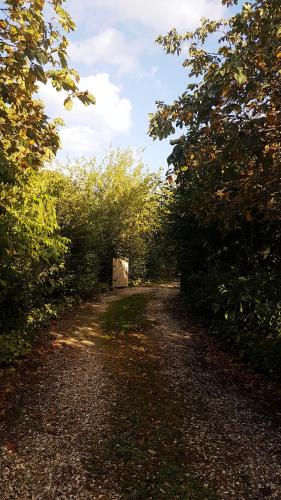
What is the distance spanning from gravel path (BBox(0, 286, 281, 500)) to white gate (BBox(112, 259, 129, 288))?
11.9m

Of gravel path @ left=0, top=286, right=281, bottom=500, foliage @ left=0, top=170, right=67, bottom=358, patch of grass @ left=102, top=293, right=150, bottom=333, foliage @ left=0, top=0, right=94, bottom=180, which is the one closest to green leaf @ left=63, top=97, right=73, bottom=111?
foliage @ left=0, top=0, right=94, bottom=180

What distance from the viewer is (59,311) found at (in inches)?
516

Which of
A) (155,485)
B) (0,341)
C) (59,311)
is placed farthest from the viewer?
(59,311)

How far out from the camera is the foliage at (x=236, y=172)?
5.60 m

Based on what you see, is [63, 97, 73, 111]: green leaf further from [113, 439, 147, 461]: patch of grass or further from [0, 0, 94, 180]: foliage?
[113, 439, 147, 461]: patch of grass

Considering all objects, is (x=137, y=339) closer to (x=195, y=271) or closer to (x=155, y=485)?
(x=195, y=271)

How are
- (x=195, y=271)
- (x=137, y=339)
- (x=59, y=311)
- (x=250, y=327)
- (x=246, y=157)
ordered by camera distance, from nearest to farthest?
(x=246, y=157) → (x=250, y=327) → (x=137, y=339) → (x=59, y=311) → (x=195, y=271)

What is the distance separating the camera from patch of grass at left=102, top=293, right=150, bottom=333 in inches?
455

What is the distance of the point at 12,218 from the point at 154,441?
18.1 ft

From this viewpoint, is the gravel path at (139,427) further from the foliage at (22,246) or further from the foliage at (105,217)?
the foliage at (105,217)

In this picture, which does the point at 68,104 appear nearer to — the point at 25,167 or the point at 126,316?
the point at 25,167

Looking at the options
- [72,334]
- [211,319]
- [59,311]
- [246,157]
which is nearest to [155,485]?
[246,157]

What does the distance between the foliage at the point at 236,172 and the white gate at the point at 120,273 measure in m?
8.26

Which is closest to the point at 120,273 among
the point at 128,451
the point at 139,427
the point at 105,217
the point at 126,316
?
the point at 105,217
